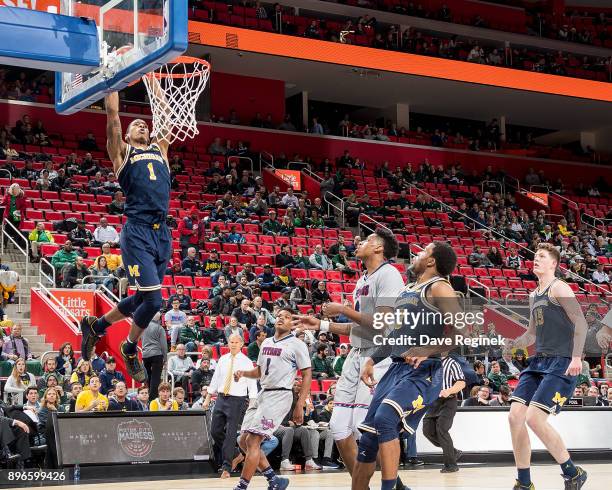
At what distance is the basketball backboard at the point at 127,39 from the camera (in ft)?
23.5

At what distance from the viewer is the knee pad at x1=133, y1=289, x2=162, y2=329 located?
8.12 meters

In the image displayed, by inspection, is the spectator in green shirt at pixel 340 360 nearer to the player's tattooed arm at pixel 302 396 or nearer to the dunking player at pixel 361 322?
the player's tattooed arm at pixel 302 396

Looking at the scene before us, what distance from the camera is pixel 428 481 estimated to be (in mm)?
12195

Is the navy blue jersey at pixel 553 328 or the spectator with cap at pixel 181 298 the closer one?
the navy blue jersey at pixel 553 328

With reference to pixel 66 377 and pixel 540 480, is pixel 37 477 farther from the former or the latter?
pixel 540 480

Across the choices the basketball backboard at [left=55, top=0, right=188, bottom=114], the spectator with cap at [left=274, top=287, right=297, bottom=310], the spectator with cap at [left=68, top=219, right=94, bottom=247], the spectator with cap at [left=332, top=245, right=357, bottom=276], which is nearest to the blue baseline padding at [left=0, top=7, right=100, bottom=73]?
the basketball backboard at [left=55, top=0, right=188, bottom=114]

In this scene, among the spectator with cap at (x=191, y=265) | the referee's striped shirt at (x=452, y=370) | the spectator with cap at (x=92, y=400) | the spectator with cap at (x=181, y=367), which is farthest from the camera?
the spectator with cap at (x=191, y=265)

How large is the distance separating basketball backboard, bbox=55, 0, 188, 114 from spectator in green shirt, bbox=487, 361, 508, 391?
1266cm

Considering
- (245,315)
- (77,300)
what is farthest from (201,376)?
(77,300)

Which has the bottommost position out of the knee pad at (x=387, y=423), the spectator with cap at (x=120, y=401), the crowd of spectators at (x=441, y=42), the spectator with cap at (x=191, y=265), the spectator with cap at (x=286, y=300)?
the spectator with cap at (x=120, y=401)

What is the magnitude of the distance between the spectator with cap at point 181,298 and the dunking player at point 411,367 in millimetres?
11560

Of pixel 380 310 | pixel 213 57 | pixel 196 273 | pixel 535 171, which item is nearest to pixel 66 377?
pixel 196 273

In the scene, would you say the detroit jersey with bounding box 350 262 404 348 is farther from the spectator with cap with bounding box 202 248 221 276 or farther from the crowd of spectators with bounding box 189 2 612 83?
the crowd of spectators with bounding box 189 2 612 83

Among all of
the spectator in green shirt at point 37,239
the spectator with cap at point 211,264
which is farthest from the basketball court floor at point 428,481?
the spectator in green shirt at point 37,239
